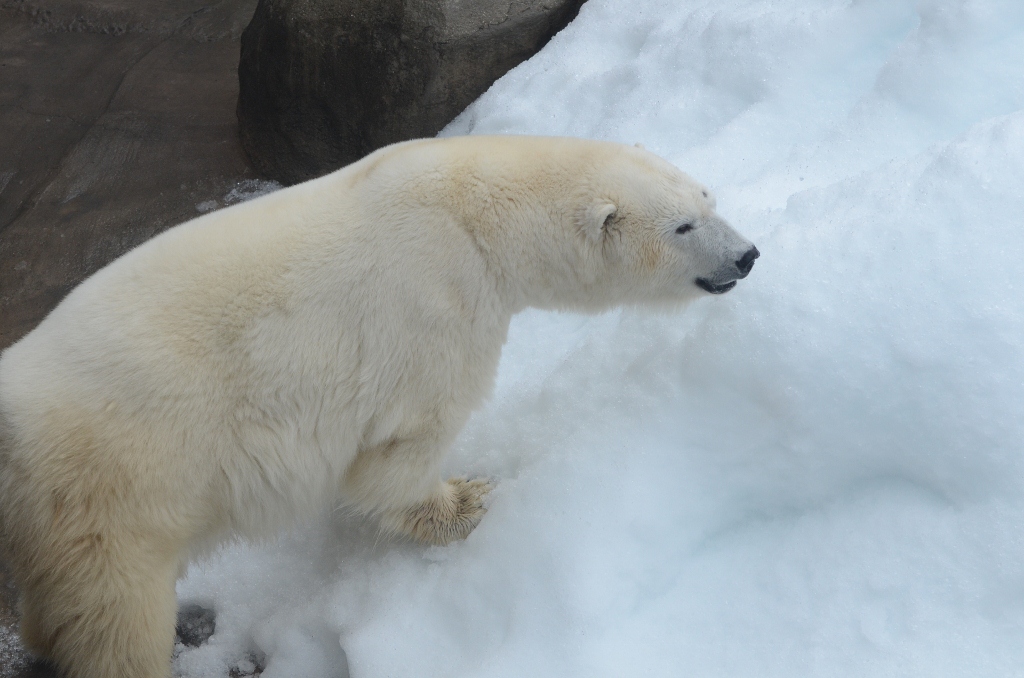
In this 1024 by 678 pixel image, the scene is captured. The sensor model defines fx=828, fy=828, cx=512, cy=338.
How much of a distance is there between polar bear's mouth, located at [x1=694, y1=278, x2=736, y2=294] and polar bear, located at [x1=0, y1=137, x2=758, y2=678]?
0.01 m

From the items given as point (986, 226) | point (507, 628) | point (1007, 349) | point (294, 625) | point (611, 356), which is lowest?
point (294, 625)

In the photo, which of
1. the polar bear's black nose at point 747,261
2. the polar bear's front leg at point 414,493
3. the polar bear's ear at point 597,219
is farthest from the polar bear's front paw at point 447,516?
the polar bear's black nose at point 747,261

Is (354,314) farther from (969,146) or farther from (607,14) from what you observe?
(607,14)

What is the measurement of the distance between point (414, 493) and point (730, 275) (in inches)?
50.8

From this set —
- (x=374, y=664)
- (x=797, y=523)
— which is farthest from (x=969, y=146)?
(x=374, y=664)

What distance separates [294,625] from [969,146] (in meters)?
2.80

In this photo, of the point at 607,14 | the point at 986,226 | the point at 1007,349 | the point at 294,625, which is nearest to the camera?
the point at 1007,349

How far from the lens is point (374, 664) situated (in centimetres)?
268

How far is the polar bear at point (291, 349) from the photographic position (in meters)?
2.27

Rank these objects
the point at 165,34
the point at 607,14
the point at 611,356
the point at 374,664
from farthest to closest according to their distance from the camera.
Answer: the point at 165,34, the point at 607,14, the point at 611,356, the point at 374,664

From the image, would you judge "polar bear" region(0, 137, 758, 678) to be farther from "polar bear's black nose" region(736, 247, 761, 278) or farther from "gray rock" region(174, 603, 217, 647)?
"gray rock" region(174, 603, 217, 647)

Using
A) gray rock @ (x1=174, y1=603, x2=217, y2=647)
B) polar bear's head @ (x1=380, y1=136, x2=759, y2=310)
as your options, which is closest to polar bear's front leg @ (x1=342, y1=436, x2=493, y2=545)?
polar bear's head @ (x1=380, y1=136, x2=759, y2=310)

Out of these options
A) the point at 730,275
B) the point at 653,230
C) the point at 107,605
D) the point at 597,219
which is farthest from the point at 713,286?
the point at 107,605

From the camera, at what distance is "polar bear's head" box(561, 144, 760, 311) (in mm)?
2629
